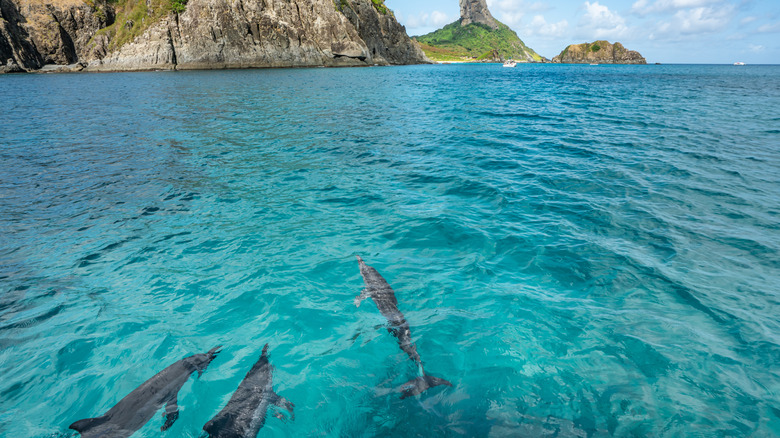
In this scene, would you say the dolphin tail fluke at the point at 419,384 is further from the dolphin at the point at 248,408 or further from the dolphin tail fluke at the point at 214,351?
the dolphin tail fluke at the point at 214,351

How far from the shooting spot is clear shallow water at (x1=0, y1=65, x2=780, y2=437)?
14.8ft

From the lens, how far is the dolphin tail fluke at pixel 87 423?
154 inches

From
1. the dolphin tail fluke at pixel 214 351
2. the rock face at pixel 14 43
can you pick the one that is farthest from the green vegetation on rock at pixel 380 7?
the dolphin tail fluke at pixel 214 351

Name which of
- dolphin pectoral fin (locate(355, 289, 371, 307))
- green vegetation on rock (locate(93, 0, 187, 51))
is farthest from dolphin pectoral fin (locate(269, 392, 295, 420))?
green vegetation on rock (locate(93, 0, 187, 51))

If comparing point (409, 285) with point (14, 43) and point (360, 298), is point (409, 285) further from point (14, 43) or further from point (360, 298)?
point (14, 43)

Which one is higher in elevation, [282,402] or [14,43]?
[14,43]

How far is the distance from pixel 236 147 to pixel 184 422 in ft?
46.2

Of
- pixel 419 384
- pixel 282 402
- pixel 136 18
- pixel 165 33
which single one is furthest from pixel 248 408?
pixel 136 18

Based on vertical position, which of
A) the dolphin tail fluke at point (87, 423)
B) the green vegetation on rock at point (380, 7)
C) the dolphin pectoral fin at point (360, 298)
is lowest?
the dolphin tail fluke at point (87, 423)

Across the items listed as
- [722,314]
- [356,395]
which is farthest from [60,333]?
[722,314]

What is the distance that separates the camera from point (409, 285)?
6828mm

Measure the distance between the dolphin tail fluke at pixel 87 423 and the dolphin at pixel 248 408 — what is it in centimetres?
125

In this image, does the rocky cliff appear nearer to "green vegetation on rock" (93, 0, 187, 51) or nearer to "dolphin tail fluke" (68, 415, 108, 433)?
"green vegetation on rock" (93, 0, 187, 51)

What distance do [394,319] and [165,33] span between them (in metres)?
101
